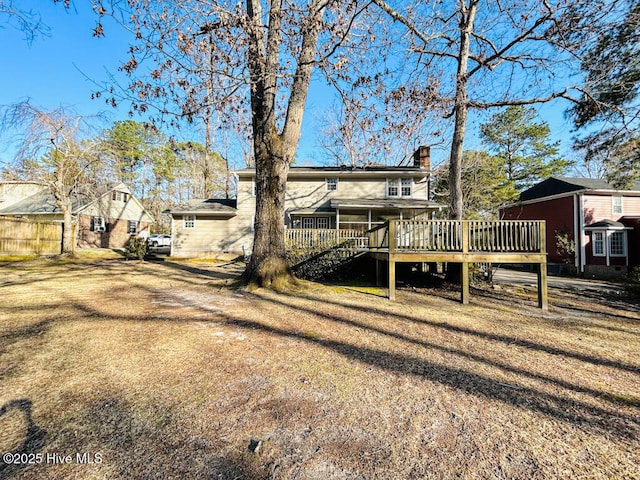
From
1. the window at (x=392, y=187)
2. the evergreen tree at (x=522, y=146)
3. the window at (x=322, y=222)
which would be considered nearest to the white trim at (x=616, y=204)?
the evergreen tree at (x=522, y=146)

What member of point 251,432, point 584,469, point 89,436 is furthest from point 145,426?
point 584,469

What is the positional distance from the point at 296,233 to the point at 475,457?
9202mm

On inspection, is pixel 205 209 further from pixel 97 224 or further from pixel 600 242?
pixel 600 242

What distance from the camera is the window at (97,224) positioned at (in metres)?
24.4

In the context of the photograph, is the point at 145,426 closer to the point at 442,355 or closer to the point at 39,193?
the point at 442,355

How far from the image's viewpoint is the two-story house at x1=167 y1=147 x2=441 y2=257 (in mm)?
18516

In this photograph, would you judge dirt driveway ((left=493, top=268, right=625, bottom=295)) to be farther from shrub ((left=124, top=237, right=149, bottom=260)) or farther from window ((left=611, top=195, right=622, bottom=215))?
shrub ((left=124, top=237, right=149, bottom=260))

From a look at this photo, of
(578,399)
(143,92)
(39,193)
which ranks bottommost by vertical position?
(578,399)

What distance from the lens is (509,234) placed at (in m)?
7.51

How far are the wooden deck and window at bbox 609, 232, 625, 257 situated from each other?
1417cm

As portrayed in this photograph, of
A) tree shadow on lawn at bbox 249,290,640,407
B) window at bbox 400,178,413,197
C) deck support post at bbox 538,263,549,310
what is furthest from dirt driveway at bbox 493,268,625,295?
tree shadow on lawn at bbox 249,290,640,407

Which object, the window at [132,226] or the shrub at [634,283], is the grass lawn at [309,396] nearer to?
the shrub at [634,283]

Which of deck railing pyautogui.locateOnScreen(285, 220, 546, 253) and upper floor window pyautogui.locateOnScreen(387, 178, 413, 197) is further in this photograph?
upper floor window pyautogui.locateOnScreen(387, 178, 413, 197)

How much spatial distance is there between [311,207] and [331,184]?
6.65 ft
